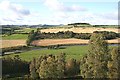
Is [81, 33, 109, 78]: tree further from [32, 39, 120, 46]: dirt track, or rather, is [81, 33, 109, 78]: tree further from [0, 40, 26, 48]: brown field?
[32, 39, 120, 46]: dirt track

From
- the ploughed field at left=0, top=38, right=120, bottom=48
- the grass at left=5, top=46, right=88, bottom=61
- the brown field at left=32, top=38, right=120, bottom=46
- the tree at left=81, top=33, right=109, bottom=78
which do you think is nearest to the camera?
the tree at left=81, top=33, right=109, bottom=78

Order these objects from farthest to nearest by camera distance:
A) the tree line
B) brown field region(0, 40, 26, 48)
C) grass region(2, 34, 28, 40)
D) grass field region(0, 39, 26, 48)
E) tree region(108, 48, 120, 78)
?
the tree line
grass region(2, 34, 28, 40)
grass field region(0, 39, 26, 48)
brown field region(0, 40, 26, 48)
tree region(108, 48, 120, 78)

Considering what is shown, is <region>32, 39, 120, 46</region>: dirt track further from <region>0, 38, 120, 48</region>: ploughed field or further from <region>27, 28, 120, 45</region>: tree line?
<region>27, 28, 120, 45</region>: tree line

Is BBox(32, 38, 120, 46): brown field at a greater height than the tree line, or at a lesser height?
lesser

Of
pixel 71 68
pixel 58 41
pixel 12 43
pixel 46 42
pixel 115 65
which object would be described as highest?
pixel 58 41

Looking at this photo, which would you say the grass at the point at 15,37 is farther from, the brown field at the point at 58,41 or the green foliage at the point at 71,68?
the green foliage at the point at 71,68

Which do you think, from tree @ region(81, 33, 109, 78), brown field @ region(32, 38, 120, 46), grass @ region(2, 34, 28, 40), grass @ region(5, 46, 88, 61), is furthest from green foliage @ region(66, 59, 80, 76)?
grass @ region(2, 34, 28, 40)

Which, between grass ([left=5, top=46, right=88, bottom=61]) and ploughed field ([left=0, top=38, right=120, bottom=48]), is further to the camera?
ploughed field ([left=0, top=38, right=120, bottom=48])

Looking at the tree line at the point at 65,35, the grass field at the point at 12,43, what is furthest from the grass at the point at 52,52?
the tree line at the point at 65,35

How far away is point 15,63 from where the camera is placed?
61312 mm

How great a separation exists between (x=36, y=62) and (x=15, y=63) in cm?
934

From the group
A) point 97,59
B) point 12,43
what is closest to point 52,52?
point 12,43

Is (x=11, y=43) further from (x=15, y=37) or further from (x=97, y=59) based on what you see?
(x=97, y=59)

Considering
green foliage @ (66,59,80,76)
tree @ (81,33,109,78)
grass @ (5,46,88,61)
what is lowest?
green foliage @ (66,59,80,76)
